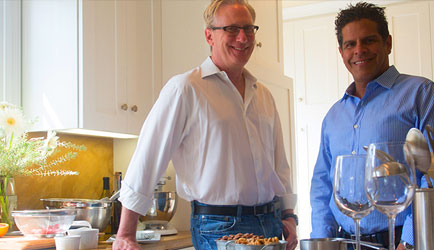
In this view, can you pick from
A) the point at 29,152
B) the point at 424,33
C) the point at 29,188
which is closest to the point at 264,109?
the point at 29,152

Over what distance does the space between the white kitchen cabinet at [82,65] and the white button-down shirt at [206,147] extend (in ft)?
2.54

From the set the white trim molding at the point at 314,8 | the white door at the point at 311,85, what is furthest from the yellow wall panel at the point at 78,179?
the white trim molding at the point at 314,8

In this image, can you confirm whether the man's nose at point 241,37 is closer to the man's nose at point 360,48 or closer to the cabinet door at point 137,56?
the man's nose at point 360,48

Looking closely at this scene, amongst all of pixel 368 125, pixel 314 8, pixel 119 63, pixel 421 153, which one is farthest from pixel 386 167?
pixel 314 8

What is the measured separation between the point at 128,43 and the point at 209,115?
114 centimetres

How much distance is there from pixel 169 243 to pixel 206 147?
30.5 inches

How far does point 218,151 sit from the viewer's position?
1.71 meters

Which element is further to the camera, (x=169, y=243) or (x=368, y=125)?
(x=169, y=243)

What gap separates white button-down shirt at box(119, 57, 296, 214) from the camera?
65.8 inches

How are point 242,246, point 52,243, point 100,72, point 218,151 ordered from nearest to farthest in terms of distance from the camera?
point 242,246 < point 218,151 < point 52,243 < point 100,72

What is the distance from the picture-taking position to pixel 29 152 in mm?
2279

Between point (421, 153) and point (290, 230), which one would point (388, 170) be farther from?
point (290, 230)

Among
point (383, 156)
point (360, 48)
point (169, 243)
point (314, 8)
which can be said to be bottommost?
point (169, 243)

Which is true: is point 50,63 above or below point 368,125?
above
